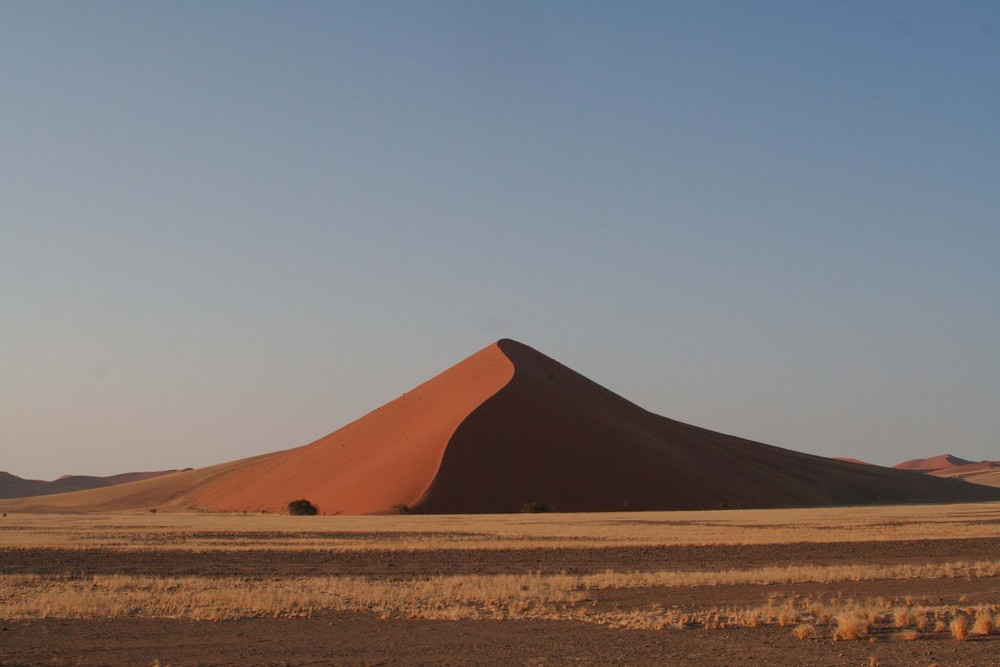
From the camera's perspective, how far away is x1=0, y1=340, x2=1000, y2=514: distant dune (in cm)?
6838

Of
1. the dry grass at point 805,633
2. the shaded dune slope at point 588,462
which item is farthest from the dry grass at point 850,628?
the shaded dune slope at point 588,462

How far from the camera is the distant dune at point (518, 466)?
68375 millimetres

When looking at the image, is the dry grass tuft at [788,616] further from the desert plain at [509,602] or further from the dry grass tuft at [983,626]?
the dry grass tuft at [983,626]

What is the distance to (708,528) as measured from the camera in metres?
42.4

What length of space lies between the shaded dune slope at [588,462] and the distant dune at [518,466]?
138 mm

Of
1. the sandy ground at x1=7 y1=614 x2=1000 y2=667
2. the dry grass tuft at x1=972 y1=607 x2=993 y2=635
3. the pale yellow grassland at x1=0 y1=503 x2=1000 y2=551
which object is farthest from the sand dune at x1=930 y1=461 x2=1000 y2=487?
the sandy ground at x1=7 y1=614 x2=1000 y2=667

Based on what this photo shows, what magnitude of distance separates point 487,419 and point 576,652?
6270cm

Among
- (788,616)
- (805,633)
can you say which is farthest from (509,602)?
(805,633)

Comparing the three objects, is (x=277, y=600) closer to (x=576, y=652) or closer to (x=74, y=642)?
(x=74, y=642)

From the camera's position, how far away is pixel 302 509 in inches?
2724

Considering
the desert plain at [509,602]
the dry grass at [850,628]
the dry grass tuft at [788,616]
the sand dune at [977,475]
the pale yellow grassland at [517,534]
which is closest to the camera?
the desert plain at [509,602]

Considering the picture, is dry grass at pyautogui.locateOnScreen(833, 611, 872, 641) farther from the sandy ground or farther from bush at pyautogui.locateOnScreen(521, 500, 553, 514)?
bush at pyautogui.locateOnScreen(521, 500, 553, 514)

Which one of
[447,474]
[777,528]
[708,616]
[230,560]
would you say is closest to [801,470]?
[447,474]

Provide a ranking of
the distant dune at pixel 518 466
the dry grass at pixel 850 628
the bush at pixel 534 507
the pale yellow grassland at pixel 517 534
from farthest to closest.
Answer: the distant dune at pixel 518 466, the bush at pixel 534 507, the pale yellow grassland at pixel 517 534, the dry grass at pixel 850 628
